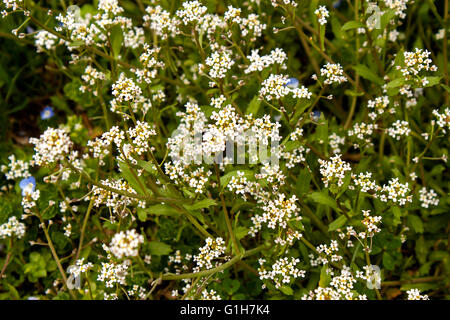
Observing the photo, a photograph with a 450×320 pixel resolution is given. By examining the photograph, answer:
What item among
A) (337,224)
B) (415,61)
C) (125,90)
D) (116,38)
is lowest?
(337,224)

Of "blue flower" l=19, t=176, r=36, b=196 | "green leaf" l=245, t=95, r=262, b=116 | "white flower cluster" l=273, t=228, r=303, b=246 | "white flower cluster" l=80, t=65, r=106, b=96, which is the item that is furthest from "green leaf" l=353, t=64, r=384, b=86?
"blue flower" l=19, t=176, r=36, b=196

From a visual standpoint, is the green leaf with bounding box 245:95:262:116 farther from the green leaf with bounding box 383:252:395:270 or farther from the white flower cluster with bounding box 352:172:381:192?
the green leaf with bounding box 383:252:395:270

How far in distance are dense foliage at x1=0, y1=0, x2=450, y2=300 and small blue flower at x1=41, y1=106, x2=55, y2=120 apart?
0.03 m

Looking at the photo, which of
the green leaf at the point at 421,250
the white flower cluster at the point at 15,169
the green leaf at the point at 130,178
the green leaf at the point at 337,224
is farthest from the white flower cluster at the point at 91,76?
the green leaf at the point at 421,250

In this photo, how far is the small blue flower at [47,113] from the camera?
4438 mm

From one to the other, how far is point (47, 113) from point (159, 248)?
195 centimetres

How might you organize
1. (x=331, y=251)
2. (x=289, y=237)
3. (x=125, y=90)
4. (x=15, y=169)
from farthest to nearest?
(x=15, y=169), (x=331, y=251), (x=289, y=237), (x=125, y=90)

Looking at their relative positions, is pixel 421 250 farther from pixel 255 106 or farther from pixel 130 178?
pixel 130 178

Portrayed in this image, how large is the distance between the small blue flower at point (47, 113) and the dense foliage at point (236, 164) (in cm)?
3

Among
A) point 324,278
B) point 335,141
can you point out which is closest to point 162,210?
point 324,278

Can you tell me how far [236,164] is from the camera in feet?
10.2

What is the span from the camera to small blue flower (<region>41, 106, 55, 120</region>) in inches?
175
